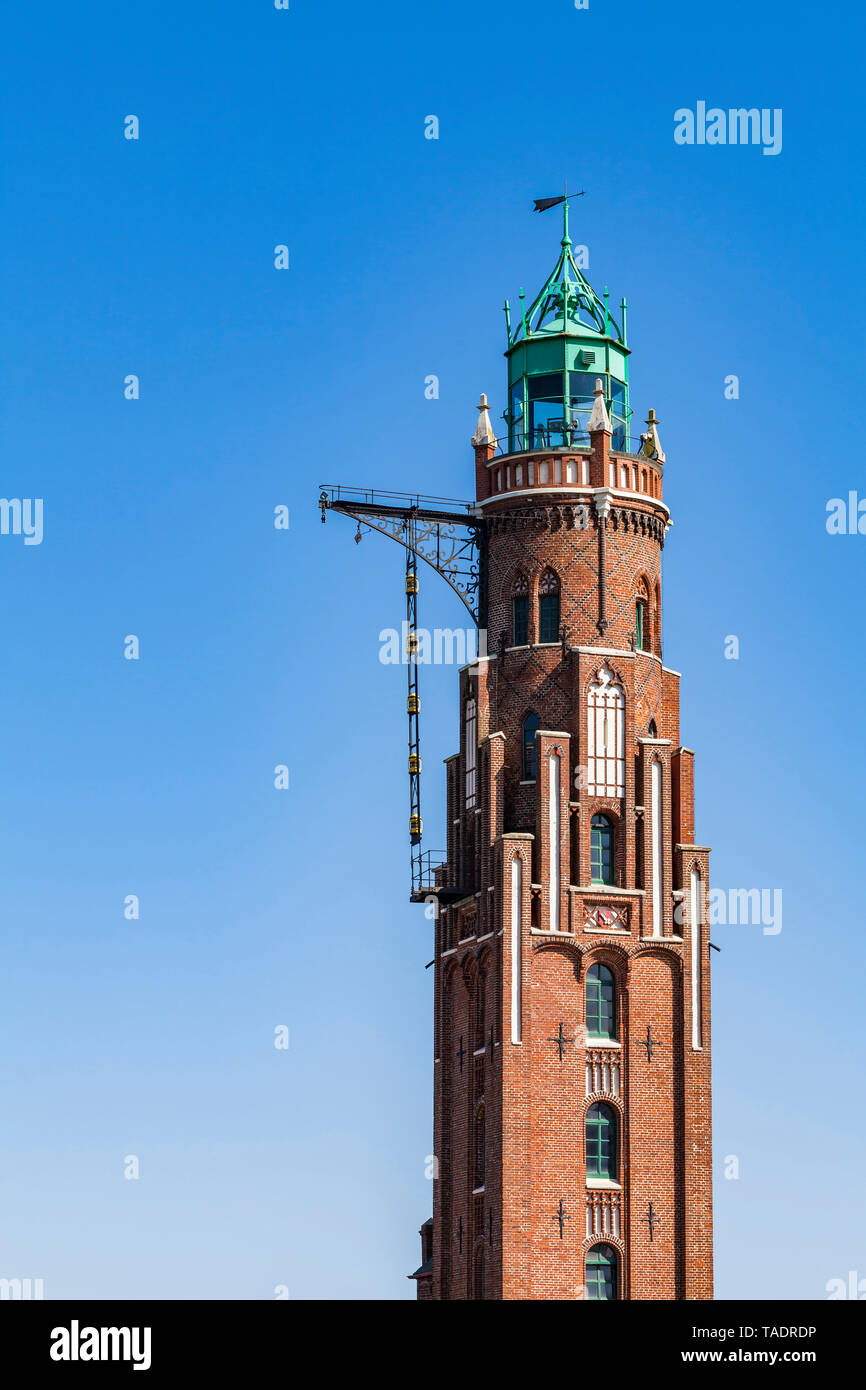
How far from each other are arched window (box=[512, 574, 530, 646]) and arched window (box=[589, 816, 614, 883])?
7.37 m

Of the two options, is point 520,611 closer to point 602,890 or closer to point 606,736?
point 606,736

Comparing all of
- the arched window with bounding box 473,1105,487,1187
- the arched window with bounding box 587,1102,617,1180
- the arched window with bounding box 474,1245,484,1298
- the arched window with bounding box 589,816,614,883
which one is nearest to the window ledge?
the arched window with bounding box 589,816,614,883

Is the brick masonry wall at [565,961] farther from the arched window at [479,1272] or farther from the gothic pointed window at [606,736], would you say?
the gothic pointed window at [606,736]

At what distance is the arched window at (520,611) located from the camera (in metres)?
106

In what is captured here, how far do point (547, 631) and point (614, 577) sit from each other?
320 cm

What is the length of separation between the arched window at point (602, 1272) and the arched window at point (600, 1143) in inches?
103

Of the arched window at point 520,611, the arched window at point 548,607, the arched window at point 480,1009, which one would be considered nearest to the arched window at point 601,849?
the arched window at point 480,1009

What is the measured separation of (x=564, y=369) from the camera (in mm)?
108938

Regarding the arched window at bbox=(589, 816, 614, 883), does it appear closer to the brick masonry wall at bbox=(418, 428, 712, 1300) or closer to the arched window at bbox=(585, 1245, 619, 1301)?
the brick masonry wall at bbox=(418, 428, 712, 1300)

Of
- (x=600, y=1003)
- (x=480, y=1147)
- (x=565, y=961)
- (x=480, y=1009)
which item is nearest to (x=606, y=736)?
(x=565, y=961)

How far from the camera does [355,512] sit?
107 m

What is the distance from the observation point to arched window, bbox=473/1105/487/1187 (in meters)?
102
